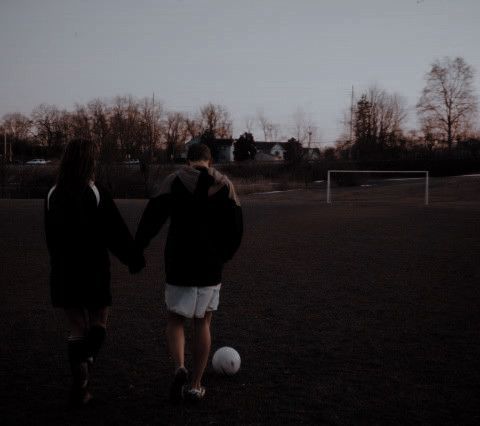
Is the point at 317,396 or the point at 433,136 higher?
the point at 433,136

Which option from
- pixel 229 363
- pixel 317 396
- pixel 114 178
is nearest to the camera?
pixel 317 396

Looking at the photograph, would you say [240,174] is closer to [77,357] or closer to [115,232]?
[115,232]

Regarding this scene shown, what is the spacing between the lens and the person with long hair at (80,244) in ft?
12.7

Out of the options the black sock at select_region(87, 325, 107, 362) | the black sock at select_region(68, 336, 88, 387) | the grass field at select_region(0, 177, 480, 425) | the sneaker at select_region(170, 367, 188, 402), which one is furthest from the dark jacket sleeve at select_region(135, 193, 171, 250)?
the grass field at select_region(0, 177, 480, 425)

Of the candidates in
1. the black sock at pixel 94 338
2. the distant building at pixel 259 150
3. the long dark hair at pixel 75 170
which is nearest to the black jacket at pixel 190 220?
the long dark hair at pixel 75 170

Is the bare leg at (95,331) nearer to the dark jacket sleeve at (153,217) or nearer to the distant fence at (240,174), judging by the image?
the dark jacket sleeve at (153,217)

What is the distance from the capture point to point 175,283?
3.96 m

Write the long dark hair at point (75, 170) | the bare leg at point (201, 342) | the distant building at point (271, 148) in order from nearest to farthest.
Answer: the long dark hair at point (75, 170), the bare leg at point (201, 342), the distant building at point (271, 148)

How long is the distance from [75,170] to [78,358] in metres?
1.26

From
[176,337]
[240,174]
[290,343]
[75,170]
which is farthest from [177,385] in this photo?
[240,174]

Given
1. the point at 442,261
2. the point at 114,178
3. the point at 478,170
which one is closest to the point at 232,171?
the point at 114,178

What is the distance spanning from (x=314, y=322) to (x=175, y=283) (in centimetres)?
280

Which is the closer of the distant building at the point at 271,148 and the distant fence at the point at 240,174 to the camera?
the distant fence at the point at 240,174

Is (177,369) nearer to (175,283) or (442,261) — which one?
(175,283)
